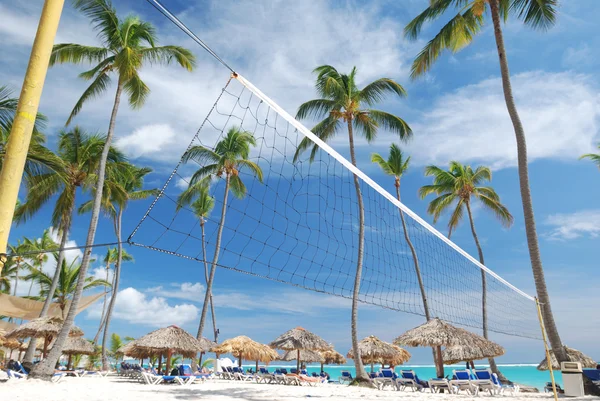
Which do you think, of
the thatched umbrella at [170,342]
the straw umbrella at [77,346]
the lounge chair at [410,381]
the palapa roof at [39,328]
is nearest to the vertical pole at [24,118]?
the lounge chair at [410,381]

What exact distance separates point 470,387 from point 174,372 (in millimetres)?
9222

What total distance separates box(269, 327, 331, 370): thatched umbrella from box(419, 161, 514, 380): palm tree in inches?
308

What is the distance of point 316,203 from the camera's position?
7.94 m

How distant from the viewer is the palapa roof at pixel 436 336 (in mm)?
12227

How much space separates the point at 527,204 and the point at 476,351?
4755 mm

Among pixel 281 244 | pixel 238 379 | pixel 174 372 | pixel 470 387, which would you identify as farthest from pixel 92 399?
pixel 238 379

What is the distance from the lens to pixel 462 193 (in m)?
21.1

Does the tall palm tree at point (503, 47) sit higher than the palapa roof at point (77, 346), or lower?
higher

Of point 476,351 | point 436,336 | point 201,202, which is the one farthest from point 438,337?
point 201,202

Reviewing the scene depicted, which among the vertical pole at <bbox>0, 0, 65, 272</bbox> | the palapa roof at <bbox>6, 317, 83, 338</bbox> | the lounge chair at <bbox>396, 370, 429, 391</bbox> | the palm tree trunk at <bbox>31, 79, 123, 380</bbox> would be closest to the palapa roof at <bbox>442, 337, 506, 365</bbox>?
Result: the lounge chair at <bbox>396, 370, 429, 391</bbox>

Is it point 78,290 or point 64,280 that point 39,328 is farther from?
point 64,280

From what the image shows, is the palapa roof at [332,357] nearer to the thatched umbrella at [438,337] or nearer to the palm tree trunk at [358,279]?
the palm tree trunk at [358,279]

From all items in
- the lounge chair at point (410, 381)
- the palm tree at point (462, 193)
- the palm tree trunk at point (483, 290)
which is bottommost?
the lounge chair at point (410, 381)

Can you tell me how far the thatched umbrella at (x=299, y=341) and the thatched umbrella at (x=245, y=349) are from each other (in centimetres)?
114
